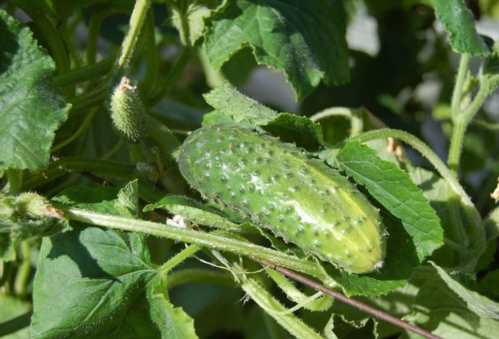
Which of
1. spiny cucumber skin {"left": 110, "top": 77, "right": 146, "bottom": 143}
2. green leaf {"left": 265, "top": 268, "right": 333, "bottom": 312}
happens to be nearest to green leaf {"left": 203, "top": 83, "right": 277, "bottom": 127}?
spiny cucumber skin {"left": 110, "top": 77, "right": 146, "bottom": 143}

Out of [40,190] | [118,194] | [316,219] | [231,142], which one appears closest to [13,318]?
[40,190]

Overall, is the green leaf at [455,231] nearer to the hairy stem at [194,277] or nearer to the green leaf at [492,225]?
the green leaf at [492,225]

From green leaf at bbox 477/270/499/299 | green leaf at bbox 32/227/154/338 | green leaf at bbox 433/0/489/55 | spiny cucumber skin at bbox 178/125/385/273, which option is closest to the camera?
spiny cucumber skin at bbox 178/125/385/273

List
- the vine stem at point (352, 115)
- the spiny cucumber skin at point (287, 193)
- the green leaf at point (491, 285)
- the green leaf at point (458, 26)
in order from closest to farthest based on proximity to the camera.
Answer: the spiny cucumber skin at point (287, 193) < the green leaf at point (458, 26) < the green leaf at point (491, 285) < the vine stem at point (352, 115)

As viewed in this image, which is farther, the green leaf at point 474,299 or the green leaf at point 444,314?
the green leaf at point 444,314

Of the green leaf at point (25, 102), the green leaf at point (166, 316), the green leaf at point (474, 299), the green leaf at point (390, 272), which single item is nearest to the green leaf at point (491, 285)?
the green leaf at point (474, 299)

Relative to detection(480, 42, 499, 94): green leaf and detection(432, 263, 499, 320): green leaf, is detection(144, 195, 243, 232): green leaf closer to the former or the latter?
detection(432, 263, 499, 320): green leaf

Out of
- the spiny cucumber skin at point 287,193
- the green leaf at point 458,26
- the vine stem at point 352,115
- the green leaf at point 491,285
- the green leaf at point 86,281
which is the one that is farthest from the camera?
the vine stem at point 352,115

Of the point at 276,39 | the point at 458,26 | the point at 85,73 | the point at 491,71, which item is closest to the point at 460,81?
the point at 491,71
